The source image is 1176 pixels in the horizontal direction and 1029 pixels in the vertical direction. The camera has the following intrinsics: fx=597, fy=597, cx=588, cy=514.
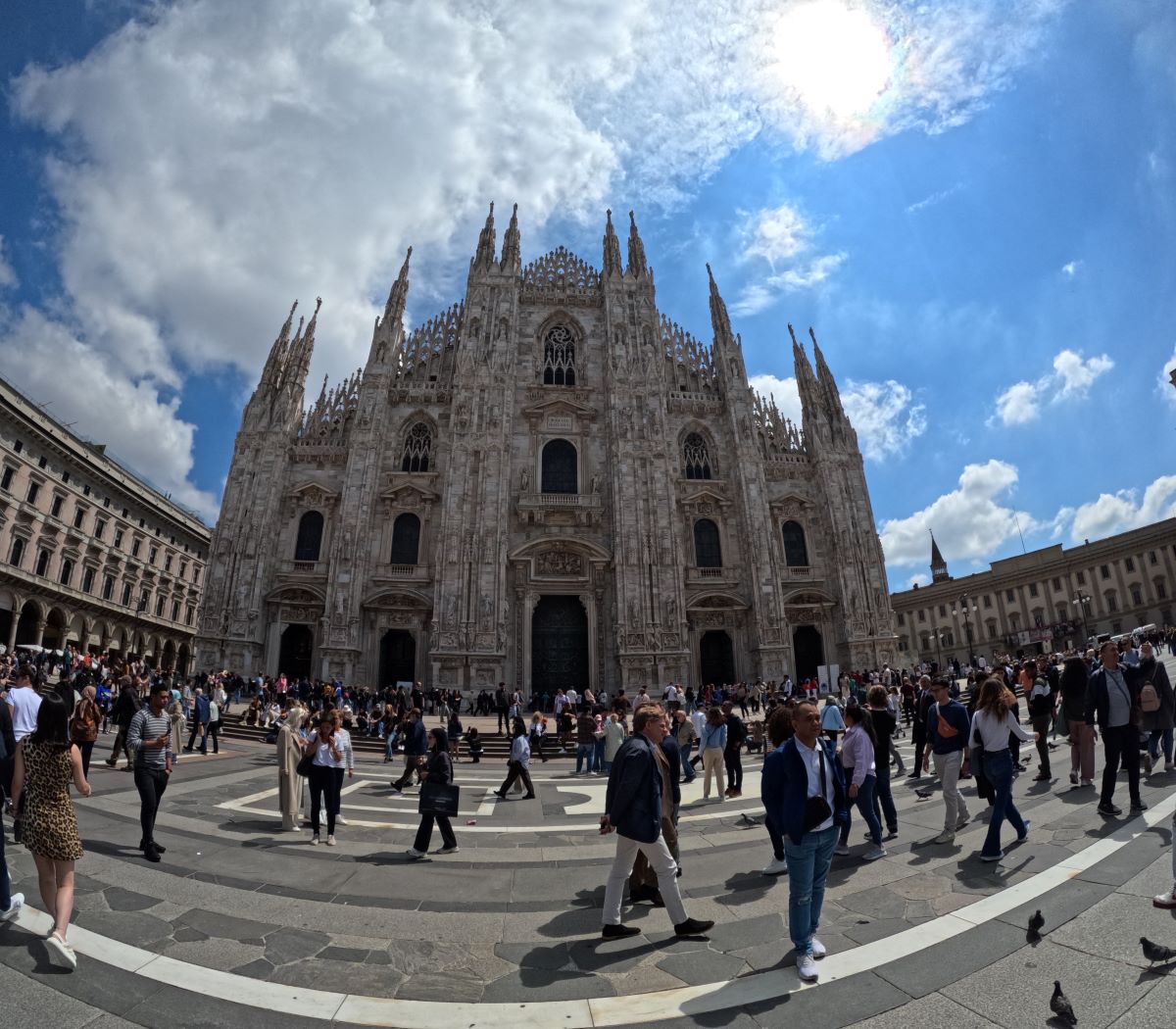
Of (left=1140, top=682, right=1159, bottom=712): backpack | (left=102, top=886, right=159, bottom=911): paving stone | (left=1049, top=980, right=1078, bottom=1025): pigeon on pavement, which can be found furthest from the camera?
(left=1140, top=682, right=1159, bottom=712): backpack

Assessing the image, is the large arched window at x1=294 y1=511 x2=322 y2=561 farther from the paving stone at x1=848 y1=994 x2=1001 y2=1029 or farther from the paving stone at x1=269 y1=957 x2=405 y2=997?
the paving stone at x1=848 y1=994 x2=1001 y2=1029

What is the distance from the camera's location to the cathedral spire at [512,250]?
33719 mm

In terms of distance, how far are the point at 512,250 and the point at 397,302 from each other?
23.7 feet

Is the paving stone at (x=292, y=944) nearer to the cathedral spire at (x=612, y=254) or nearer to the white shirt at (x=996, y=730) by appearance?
the white shirt at (x=996, y=730)

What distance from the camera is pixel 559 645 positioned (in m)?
28.0

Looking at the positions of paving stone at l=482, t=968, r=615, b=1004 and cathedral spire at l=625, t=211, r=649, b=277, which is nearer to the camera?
paving stone at l=482, t=968, r=615, b=1004

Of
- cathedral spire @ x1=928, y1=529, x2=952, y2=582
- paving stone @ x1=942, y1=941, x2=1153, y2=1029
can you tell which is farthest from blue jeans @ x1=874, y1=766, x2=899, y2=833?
cathedral spire @ x1=928, y1=529, x2=952, y2=582

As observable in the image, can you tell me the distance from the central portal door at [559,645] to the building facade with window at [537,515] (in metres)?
0.09

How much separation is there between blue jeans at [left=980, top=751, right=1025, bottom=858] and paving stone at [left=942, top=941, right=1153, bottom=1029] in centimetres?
166

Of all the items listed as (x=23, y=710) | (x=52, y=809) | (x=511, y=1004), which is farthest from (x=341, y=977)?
(x=23, y=710)

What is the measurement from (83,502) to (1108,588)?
7861 centimetres

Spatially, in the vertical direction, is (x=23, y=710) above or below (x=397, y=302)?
below

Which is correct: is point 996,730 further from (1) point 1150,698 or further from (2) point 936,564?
(2) point 936,564

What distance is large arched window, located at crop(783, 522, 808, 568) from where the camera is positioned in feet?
101
